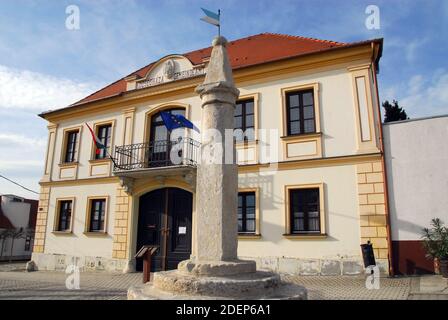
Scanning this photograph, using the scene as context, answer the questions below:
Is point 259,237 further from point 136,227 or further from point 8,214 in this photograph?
point 8,214

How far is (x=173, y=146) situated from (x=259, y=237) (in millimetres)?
4691

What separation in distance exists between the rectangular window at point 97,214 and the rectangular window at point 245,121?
6.39 metres

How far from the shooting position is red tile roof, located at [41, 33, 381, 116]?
11.8m

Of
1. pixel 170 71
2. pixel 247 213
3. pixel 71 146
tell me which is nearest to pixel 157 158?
pixel 170 71

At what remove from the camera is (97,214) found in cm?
1421

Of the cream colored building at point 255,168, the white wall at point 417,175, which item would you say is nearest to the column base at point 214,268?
the cream colored building at point 255,168

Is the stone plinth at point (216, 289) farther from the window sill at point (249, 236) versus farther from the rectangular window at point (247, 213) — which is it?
the rectangular window at point (247, 213)

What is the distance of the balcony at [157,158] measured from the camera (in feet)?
39.4

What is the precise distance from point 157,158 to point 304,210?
19.6 ft

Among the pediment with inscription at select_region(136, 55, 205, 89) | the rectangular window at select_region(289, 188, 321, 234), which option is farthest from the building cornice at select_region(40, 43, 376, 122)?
the rectangular window at select_region(289, 188, 321, 234)

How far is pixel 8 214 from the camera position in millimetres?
23828

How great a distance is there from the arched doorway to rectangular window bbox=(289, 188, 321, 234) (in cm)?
363
